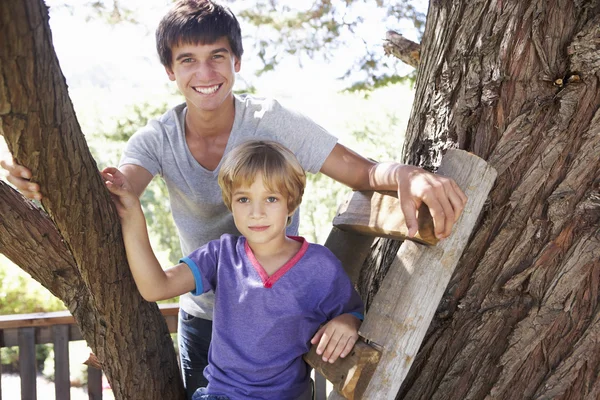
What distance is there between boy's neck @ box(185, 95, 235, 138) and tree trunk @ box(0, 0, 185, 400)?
0.59 metres

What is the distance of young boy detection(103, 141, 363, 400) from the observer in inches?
65.2

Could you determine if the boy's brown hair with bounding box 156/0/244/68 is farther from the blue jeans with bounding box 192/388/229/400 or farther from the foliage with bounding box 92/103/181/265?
the foliage with bounding box 92/103/181/265

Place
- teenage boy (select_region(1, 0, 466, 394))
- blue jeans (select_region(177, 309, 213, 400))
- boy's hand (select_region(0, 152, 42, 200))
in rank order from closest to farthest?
1. boy's hand (select_region(0, 152, 42, 200))
2. teenage boy (select_region(1, 0, 466, 394))
3. blue jeans (select_region(177, 309, 213, 400))

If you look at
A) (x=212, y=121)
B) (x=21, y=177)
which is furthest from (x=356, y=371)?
(x=212, y=121)

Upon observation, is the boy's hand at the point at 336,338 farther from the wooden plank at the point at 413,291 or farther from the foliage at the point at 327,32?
the foliage at the point at 327,32

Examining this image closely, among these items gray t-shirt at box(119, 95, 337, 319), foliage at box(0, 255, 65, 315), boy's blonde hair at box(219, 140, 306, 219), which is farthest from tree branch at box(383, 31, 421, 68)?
foliage at box(0, 255, 65, 315)

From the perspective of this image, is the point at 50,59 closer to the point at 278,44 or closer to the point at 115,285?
the point at 115,285

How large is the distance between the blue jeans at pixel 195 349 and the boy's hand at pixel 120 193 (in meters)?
0.72

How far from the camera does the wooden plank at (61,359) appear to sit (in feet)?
9.78

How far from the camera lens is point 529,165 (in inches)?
65.5

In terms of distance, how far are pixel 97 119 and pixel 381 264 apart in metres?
4.55

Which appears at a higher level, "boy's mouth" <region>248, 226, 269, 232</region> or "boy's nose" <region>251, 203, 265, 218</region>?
"boy's nose" <region>251, 203, 265, 218</region>

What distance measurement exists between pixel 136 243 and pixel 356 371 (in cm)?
63

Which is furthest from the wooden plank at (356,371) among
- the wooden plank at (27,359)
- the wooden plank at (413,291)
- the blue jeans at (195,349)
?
the wooden plank at (27,359)
